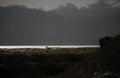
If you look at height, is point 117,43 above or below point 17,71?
above

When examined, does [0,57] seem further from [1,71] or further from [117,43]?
[117,43]

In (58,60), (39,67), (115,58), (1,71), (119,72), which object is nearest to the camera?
(119,72)

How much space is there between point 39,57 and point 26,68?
17.0 feet

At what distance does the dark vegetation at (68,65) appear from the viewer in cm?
1279

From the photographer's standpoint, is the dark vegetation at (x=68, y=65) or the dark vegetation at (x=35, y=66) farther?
the dark vegetation at (x=35, y=66)

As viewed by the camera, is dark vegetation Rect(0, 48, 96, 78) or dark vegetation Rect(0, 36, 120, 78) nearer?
dark vegetation Rect(0, 36, 120, 78)

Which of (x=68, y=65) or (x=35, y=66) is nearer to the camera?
(x=35, y=66)

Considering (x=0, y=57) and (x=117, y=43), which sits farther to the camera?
(x=0, y=57)

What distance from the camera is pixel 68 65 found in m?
23.5

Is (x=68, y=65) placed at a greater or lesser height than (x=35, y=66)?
lesser

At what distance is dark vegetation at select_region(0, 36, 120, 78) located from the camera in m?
12.8

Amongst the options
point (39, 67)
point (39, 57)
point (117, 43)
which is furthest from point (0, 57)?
point (117, 43)

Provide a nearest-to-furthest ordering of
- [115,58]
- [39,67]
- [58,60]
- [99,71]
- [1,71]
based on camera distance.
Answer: [99,71]
[115,58]
[1,71]
[39,67]
[58,60]

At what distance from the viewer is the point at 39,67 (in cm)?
2286
